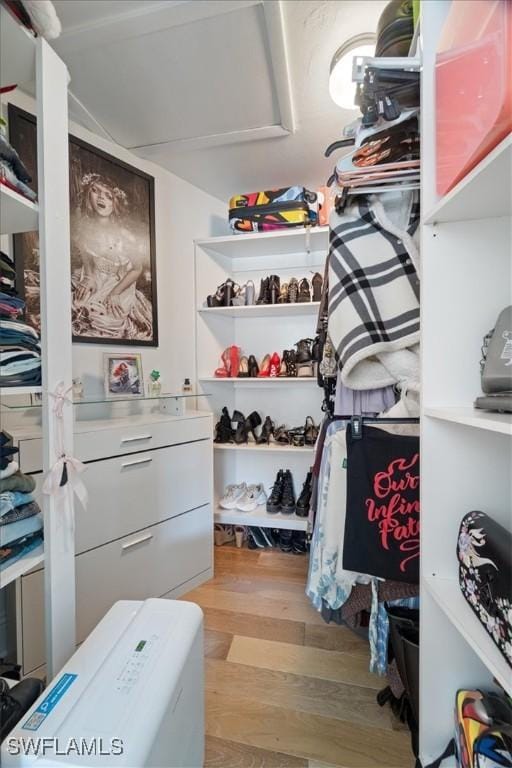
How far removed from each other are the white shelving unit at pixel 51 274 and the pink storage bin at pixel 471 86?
2.52 ft

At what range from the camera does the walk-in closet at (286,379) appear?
563mm

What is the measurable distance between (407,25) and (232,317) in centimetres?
154

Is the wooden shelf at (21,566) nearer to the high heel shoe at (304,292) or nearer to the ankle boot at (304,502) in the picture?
the ankle boot at (304,502)

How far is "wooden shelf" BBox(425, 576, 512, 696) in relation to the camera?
1.47 feet

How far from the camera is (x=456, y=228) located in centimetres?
65

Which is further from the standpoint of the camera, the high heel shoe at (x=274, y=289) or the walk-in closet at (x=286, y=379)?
the high heel shoe at (x=274, y=289)

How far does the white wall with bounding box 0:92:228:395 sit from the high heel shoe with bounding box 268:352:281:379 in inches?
18.8

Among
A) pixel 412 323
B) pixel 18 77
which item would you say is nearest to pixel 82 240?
pixel 18 77

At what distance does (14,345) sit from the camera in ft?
2.14

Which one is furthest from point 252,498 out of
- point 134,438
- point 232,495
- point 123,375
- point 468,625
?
point 468,625

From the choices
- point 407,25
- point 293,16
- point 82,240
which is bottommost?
point 82,240

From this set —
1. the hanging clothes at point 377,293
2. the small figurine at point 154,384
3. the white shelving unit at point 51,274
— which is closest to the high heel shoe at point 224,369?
the small figurine at point 154,384

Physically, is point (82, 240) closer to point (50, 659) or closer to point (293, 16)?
point (293, 16)

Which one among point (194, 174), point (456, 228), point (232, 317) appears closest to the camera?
point (456, 228)
